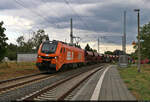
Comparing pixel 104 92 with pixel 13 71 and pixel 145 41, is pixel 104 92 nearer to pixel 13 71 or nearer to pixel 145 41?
pixel 13 71

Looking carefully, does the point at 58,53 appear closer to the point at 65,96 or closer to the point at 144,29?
the point at 65,96

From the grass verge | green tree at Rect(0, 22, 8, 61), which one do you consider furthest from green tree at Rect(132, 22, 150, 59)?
green tree at Rect(0, 22, 8, 61)

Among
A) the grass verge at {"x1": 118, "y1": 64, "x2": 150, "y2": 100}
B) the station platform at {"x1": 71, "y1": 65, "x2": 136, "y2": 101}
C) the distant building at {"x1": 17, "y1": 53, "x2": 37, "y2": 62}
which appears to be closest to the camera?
the station platform at {"x1": 71, "y1": 65, "x2": 136, "y2": 101}

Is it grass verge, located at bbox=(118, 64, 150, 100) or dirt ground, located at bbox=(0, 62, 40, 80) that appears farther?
dirt ground, located at bbox=(0, 62, 40, 80)

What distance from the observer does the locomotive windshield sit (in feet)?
67.8

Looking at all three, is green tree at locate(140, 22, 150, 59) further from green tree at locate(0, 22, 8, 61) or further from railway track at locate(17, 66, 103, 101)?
railway track at locate(17, 66, 103, 101)

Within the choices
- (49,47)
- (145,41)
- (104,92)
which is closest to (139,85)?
(104,92)

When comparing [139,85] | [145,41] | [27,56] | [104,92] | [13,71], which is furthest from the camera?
[27,56]

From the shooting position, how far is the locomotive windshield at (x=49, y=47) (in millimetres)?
20672

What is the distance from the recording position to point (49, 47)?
68.7ft

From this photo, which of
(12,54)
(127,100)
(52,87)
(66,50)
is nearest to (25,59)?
(12,54)

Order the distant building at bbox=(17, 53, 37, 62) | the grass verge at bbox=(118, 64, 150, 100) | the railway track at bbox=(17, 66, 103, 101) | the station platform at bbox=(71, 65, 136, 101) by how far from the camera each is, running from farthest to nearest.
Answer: the distant building at bbox=(17, 53, 37, 62) → the grass verge at bbox=(118, 64, 150, 100) → the railway track at bbox=(17, 66, 103, 101) → the station platform at bbox=(71, 65, 136, 101)

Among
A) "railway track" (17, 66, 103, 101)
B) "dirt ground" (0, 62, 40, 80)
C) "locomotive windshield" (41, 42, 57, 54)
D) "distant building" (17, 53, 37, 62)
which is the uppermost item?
"locomotive windshield" (41, 42, 57, 54)

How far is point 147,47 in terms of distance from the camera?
32531mm
